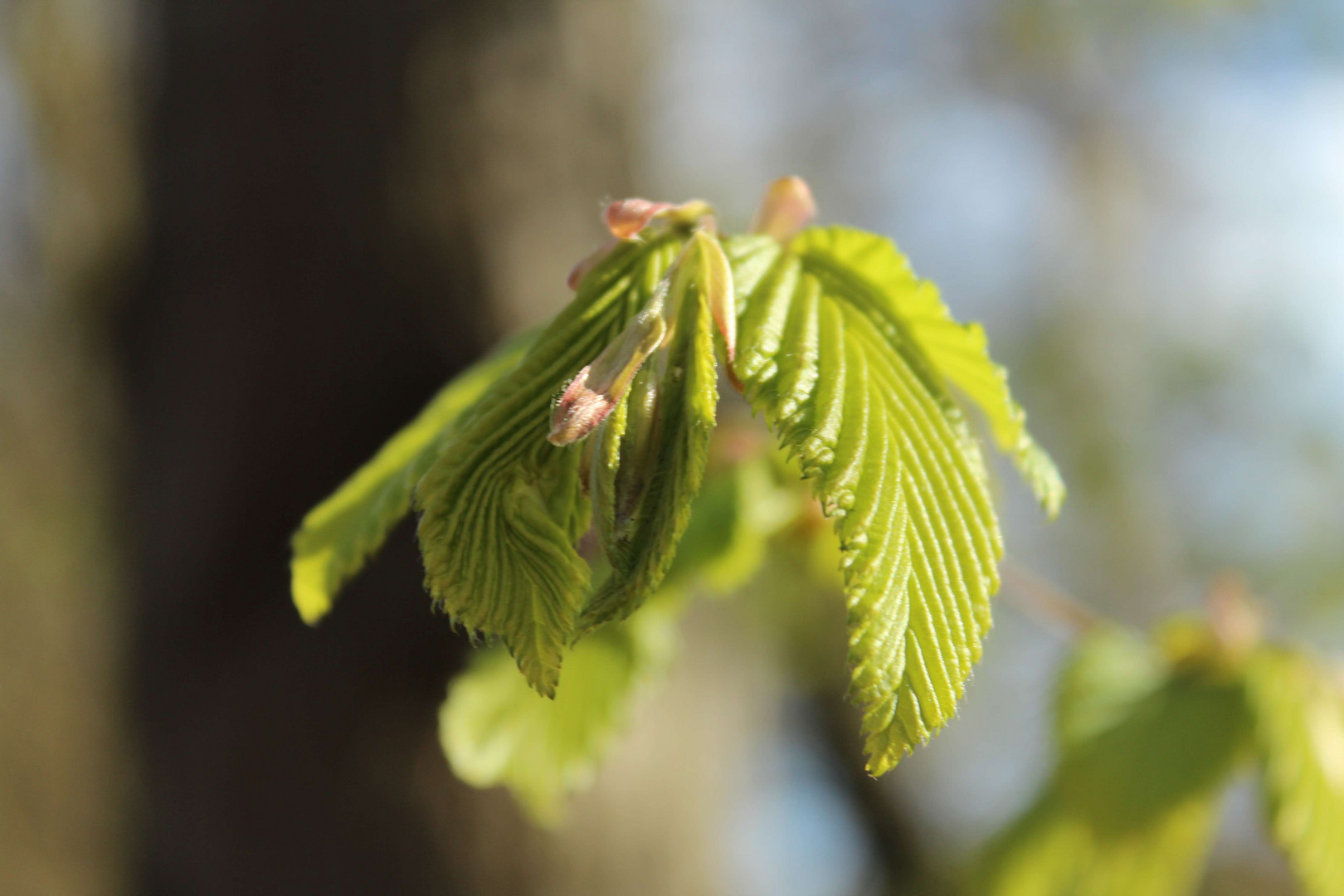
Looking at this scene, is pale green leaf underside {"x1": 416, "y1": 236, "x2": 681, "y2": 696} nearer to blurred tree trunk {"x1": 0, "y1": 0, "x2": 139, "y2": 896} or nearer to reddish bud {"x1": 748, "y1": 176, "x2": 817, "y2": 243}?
reddish bud {"x1": 748, "y1": 176, "x2": 817, "y2": 243}

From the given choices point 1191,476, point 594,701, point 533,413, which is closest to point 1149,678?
point 594,701

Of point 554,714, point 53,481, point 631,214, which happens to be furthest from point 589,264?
point 53,481

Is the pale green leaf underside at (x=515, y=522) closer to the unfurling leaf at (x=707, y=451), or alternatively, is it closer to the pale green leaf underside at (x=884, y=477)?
the unfurling leaf at (x=707, y=451)

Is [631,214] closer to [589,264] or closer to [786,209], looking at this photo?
[589,264]

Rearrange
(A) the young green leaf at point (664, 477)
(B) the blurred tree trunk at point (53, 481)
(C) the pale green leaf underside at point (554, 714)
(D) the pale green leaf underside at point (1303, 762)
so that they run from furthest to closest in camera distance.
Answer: (B) the blurred tree trunk at point (53, 481)
(C) the pale green leaf underside at point (554, 714)
(D) the pale green leaf underside at point (1303, 762)
(A) the young green leaf at point (664, 477)

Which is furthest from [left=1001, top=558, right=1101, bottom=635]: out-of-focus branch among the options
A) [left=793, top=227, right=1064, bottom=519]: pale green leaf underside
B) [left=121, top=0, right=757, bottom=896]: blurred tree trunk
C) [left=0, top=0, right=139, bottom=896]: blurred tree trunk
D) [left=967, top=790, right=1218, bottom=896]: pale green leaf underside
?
[left=0, top=0, right=139, bottom=896]: blurred tree trunk

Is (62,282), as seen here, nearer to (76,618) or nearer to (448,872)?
(448,872)

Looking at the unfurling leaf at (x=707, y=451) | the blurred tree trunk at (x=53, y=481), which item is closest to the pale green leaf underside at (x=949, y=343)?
the unfurling leaf at (x=707, y=451)
